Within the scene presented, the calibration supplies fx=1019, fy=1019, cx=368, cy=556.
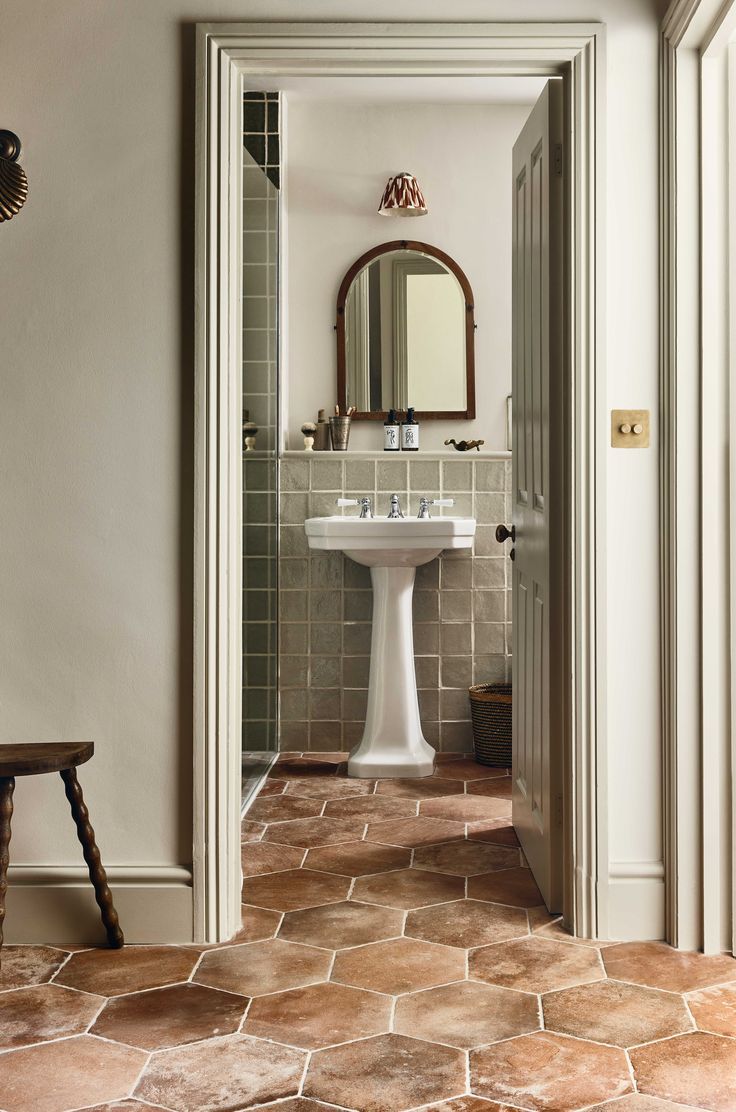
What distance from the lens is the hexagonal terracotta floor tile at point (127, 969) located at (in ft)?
7.22

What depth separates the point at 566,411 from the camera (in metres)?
2.43

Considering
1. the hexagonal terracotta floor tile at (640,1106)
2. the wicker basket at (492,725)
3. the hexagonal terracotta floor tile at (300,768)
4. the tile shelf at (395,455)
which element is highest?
the tile shelf at (395,455)

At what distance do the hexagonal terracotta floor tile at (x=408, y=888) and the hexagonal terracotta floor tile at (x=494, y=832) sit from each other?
1.15 ft

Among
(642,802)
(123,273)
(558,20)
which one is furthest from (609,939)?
(558,20)

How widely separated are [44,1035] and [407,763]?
6.88 feet

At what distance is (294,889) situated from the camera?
2766 millimetres

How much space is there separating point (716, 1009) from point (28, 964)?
4.92 feet

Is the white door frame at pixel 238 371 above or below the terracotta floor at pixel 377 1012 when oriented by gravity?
above

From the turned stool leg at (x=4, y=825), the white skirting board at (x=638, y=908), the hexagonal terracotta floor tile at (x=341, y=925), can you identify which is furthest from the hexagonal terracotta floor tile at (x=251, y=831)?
the white skirting board at (x=638, y=908)

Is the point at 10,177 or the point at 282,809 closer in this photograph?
the point at 10,177

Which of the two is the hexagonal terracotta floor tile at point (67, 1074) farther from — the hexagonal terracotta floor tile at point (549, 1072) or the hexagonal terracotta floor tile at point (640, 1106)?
the hexagonal terracotta floor tile at point (640, 1106)

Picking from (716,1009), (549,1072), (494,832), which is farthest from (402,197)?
(549,1072)

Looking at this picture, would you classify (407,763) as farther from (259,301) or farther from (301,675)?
(259,301)

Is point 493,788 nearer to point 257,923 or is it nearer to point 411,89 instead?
point 257,923
